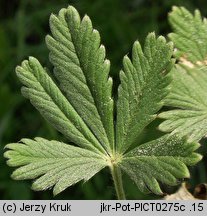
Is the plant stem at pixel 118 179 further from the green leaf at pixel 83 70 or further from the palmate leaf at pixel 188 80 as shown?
the palmate leaf at pixel 188 80

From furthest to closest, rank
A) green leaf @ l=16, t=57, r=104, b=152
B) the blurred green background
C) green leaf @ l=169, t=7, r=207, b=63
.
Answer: the blurred green background → green leaf @ l=169, t=7, r=207, b=63 → green leaf @ l=16, t=57, r=104, b=152

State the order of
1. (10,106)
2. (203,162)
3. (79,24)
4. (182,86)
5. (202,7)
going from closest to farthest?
1. (79,24)
2. (182,86)
3. (203,162)
4. (10,106)
5. (202,7)

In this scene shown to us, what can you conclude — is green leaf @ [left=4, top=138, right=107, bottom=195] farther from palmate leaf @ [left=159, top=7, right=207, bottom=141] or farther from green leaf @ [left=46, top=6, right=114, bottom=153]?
palmate leaf @ [left=159, top=7, right=207, bottom=141]

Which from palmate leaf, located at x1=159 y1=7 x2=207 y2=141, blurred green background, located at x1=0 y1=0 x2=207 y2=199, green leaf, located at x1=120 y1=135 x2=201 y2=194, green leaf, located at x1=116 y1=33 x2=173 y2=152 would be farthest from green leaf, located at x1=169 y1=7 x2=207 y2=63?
blurred green background, located at x1=0 y1=0 x2=207 y2=199

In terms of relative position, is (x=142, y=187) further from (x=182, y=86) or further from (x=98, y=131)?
(x=182, y=86)

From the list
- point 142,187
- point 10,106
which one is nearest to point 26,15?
point 10,106

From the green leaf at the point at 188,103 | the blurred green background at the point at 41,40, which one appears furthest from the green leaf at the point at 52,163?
the blurred green background at the point at 41,40
